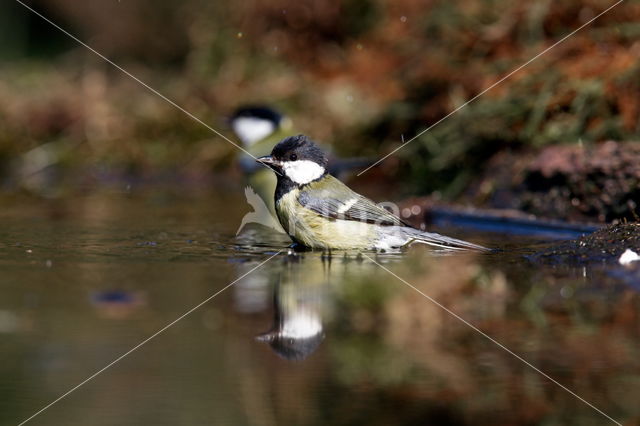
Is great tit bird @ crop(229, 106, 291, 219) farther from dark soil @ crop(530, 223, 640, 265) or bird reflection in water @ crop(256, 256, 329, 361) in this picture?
dark soil @ crop(530, 223, 640, 265)

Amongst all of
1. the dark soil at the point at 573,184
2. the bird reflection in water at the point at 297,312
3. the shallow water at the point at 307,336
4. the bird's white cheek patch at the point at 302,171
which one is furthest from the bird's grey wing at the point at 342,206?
the dark soil at the point at 573,184

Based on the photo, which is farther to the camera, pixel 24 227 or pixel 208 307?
pixel 24 227

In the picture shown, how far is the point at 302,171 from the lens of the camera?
16.5 ft

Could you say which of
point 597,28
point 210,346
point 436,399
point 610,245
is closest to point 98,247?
point 210,346

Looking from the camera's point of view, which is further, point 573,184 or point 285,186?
point 573,184

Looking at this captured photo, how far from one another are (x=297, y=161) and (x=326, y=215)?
0.41m

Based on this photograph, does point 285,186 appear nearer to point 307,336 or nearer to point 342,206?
point 342,206

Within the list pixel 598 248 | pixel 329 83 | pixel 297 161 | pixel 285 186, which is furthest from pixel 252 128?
pixel 598 248

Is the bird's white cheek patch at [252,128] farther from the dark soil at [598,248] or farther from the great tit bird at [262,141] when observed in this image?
the dark soil at [598,248]

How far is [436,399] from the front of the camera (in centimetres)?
242

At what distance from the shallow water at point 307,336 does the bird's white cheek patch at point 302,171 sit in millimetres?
366

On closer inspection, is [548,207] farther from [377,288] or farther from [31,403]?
[31,403]

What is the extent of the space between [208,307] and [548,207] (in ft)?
10.1

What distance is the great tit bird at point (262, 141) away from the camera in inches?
238
